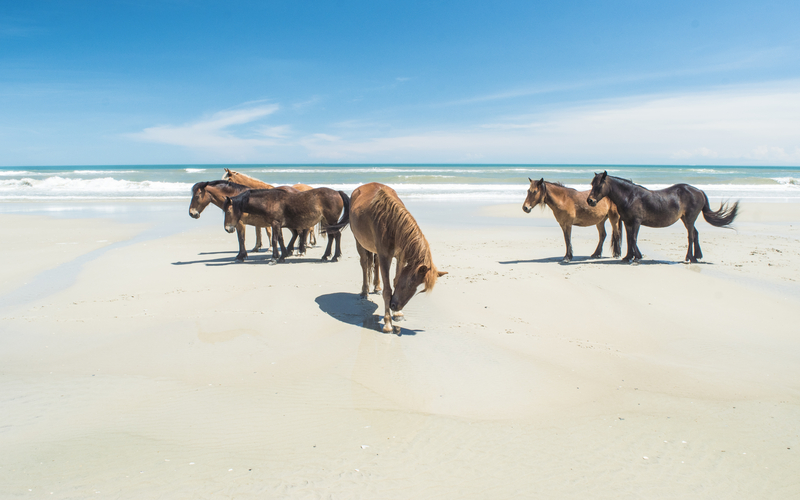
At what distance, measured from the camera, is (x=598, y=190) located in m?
9.12

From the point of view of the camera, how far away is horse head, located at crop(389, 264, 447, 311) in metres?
4.79

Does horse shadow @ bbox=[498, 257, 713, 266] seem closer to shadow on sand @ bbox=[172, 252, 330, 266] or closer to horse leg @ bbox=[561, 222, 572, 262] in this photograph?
horse leg @ bbox=[561, 222, 572, 262]

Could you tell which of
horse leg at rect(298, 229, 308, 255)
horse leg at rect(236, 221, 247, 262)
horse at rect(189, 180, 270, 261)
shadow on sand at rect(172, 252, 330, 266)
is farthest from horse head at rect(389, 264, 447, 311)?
horse at rect(189, 180, 270, 261)

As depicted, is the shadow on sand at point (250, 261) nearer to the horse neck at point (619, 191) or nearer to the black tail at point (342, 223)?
the black tail at point (342, 223)

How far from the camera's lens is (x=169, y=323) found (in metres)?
5.25

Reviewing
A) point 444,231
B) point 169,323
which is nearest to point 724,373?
point 169,323

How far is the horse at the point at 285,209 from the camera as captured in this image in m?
9.48

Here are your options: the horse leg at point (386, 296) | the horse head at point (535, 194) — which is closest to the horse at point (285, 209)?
the horse head at point (535, 194)

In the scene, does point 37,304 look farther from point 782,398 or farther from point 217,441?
point 782,398

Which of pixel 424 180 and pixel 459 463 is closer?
pixel 459 463

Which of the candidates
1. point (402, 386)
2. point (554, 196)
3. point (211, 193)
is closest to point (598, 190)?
point (554, 196)

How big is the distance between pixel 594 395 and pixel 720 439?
0.85 metres

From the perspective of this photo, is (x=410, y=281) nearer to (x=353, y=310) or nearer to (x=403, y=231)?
(x=403, y=231)

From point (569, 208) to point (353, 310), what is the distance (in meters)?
5.68
